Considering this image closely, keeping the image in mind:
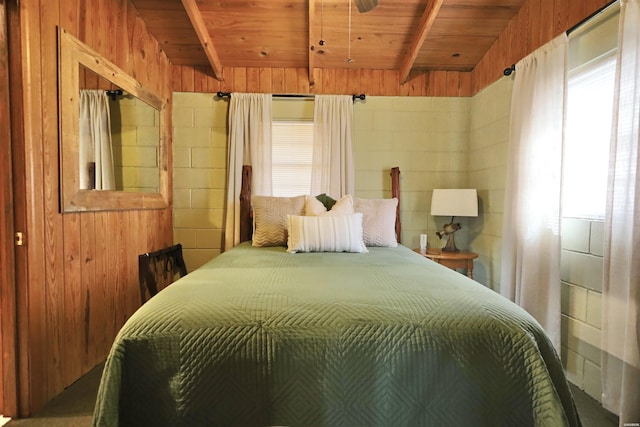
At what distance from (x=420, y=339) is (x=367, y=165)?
2.42m

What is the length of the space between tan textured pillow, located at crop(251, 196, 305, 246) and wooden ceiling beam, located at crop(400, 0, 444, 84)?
5.27 feet

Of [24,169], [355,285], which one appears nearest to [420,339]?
[355,285]

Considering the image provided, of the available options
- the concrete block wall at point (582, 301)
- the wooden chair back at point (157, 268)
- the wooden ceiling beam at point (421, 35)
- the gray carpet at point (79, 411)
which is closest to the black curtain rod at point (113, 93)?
the wooden chair back at point (157, 268)

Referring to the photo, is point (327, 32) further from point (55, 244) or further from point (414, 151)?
point (55, 244)

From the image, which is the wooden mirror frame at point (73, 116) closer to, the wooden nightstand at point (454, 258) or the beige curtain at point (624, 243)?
the wooden nightstand at point (454, 258)

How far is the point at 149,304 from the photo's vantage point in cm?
113

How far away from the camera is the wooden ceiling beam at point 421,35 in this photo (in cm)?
234

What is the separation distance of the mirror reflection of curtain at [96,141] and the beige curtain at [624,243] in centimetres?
291

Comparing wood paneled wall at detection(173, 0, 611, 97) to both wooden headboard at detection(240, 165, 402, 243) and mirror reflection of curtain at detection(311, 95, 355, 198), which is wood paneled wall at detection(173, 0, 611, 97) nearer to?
mirror reflection of curtain at detection(311, 95, 355, 198)

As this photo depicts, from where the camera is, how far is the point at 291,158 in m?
3.20

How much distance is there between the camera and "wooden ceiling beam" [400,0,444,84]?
234 centimetres

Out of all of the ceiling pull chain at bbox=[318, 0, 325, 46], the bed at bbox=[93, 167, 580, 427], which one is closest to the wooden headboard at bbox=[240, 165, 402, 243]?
the ceiling pull chain at bbox=[318, 0, 325, 46]

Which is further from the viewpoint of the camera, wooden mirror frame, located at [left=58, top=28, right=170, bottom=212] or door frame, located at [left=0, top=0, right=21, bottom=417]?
wooden mirror frame, located at [left=58, top=28, right=170, bottom=212]

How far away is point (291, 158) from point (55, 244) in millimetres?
2016
